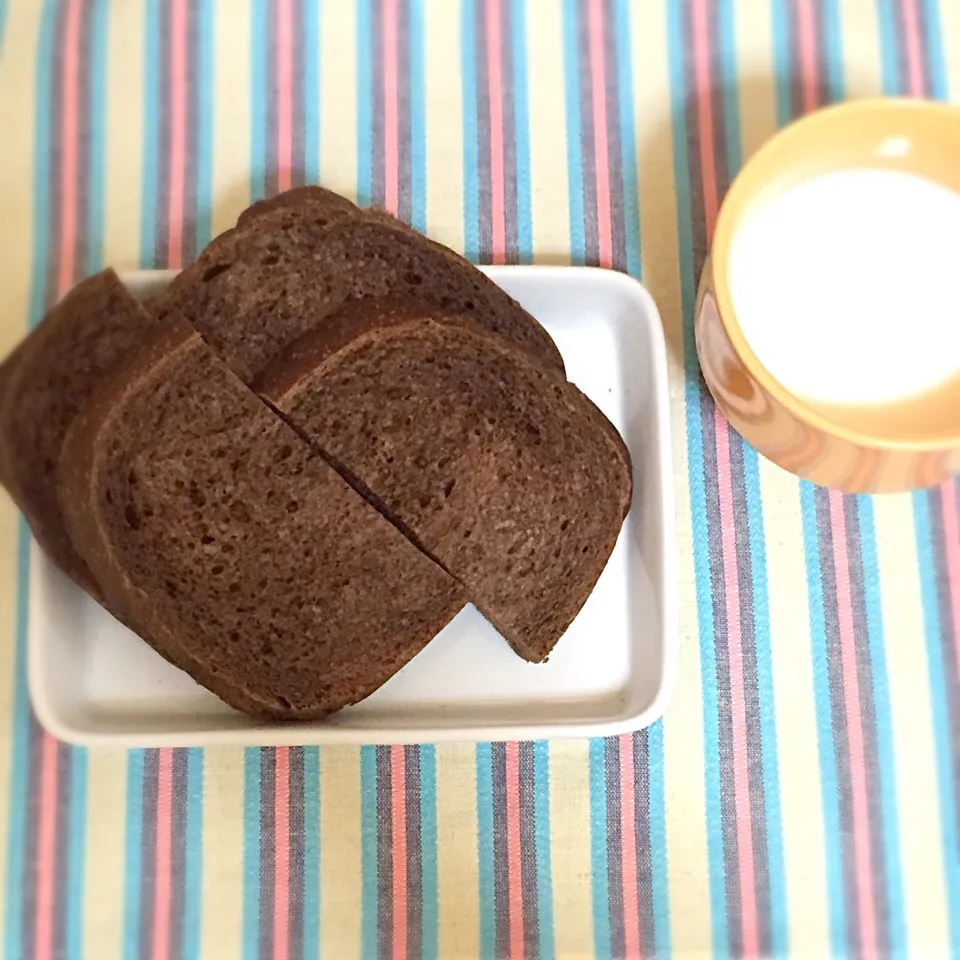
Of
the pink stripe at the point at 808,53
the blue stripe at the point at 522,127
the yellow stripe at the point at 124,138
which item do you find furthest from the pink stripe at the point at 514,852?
the pink stripe at the point at 808,53

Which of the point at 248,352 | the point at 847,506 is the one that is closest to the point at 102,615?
the point at 248,352

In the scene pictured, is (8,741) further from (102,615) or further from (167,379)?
(167,379)

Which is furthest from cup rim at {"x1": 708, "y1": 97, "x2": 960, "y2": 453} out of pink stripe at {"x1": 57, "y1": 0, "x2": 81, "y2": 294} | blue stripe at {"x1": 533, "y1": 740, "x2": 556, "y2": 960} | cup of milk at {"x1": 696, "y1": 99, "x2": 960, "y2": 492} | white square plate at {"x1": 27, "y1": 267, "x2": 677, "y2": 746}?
pink stripe at {"x1": 57, "y1": 0, "x2": 81, "y2": 294}

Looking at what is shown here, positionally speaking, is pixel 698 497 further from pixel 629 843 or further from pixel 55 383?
pixel 55 383

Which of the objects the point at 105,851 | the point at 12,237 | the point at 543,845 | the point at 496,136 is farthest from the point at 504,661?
the point at 12,237

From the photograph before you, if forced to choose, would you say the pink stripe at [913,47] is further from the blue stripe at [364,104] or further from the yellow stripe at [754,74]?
the blue stripe at [364,104]

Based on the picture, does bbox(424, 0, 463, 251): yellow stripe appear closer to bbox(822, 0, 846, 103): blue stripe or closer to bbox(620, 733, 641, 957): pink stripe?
bbox(822, 0, 846, 103): blue stripe

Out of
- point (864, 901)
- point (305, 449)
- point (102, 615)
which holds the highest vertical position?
point (305, 449)
